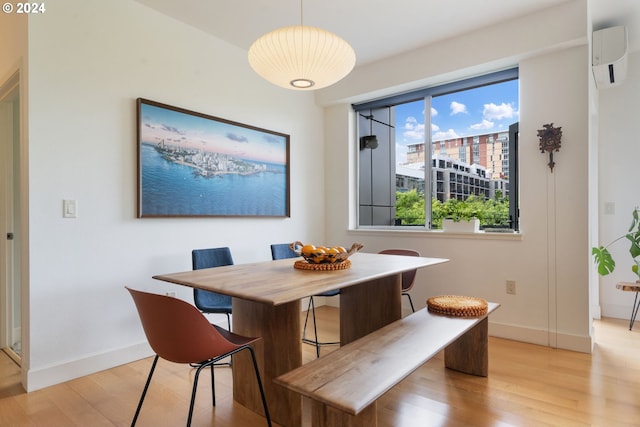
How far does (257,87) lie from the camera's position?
3578 mm

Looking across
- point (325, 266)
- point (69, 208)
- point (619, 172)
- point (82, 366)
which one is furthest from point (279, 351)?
point (619, 172)

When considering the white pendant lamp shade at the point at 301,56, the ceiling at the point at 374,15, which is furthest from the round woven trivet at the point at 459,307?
A: the ceiling at the point at 374,15

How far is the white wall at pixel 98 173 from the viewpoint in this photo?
2.25 meters

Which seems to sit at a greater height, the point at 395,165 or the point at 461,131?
the point at 461,131

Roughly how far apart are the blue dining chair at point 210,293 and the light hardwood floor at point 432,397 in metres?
0.41

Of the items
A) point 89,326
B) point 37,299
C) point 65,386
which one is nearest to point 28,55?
point 37,299

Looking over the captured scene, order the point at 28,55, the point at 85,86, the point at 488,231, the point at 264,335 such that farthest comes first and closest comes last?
the point at 488,231 → the point at 85,86 → the point at 28,55 → the point at 264,335

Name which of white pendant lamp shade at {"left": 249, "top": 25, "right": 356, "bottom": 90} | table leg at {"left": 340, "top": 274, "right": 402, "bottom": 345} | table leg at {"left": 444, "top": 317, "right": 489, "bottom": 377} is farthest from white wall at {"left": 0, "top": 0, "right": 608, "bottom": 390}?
white pendant lamp shade at {"left": 249, "top": 25, "right": 356, "bottom": 90}

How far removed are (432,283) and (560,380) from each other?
1354mm

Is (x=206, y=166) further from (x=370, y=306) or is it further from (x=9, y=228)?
(x=370, y=306)

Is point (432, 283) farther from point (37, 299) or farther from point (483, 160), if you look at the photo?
point (37, 299)

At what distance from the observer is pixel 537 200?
2.99 metres

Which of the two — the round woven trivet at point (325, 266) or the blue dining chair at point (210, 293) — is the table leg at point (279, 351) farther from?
the blue dining chair at point (210, 293)

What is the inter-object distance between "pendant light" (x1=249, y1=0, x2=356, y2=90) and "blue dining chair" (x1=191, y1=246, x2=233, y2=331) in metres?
1.40
